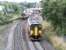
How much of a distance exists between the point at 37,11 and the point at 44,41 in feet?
30.8

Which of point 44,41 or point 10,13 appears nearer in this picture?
point 44,41

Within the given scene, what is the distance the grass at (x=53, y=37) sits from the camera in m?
15.3

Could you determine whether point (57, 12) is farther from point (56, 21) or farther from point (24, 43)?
point (24, 43)

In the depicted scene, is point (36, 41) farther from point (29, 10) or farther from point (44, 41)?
point (29, 10)

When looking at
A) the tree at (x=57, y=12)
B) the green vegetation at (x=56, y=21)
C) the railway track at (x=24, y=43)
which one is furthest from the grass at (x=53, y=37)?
the tree at (x=57, y=12)

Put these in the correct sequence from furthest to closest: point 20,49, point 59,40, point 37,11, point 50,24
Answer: point 37,11 → point 50,24 → point 59,40 → point 20,49

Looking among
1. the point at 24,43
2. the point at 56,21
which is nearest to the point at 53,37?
the point at 56,21

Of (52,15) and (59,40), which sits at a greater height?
(52,15)

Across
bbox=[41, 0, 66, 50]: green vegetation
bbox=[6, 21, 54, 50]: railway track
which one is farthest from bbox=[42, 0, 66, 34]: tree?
bbox=[6, 21, 54, 50]: railway track

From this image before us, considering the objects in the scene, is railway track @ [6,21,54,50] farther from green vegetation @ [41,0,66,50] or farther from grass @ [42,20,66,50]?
green vegetation @ [41,0,66,50]

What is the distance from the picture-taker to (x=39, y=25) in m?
18.3

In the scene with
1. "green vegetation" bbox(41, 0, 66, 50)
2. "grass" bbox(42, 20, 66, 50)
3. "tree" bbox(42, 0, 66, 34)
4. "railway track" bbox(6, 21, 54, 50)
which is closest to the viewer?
"grass" bbox(42, 20, 66, 50)

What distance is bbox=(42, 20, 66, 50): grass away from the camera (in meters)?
15.3

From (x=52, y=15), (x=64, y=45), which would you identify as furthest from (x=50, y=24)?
(x=64, y=45)
